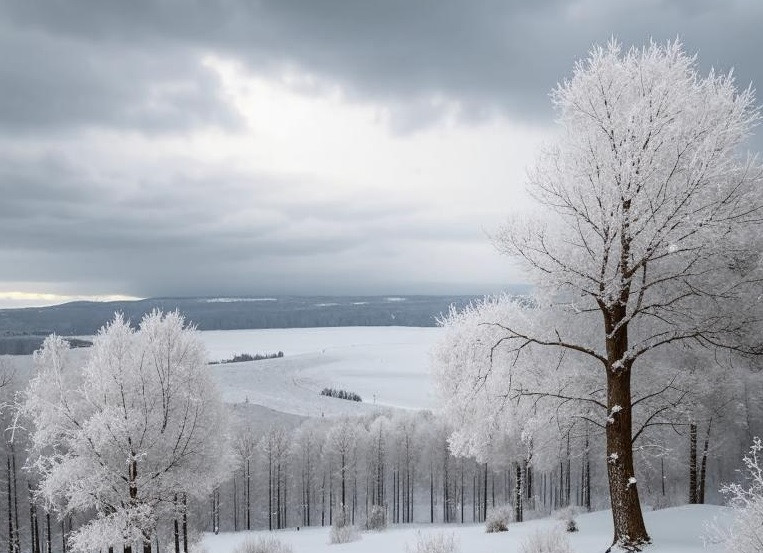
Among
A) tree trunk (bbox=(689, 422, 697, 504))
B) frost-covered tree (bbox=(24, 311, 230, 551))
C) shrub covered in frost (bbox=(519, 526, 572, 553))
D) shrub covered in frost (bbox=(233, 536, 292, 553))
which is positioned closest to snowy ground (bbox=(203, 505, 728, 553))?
shrub covered in frost (bbox=(519, 526, 572, 553))

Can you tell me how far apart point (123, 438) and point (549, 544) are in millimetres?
10787

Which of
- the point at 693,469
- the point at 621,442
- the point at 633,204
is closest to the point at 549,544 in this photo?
the point at 621,442

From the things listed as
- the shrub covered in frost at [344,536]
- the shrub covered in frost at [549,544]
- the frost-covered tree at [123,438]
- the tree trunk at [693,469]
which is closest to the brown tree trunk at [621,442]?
the shrub covered in frost at [549,544]

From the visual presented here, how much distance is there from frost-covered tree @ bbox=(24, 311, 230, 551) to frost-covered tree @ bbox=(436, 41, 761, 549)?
9497 mm

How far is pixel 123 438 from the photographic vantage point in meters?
13.9

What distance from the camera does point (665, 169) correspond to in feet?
28.7

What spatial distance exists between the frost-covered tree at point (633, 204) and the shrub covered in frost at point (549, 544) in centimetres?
100

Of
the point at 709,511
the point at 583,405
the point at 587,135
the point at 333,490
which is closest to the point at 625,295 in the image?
the point at 587,135

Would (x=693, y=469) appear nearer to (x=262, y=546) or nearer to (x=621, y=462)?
(x=621, y=462)

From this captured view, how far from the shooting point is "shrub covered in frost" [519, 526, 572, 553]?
899cm

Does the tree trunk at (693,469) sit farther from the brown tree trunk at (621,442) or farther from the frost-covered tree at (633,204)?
the brown tree trunk at (621,442)

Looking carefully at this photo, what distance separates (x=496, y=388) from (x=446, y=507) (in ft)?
199

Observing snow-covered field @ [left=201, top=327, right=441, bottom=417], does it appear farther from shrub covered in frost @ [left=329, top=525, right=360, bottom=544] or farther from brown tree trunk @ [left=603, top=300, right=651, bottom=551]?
brown tree trunk @ [left=603, top=300, right=651, bottom=551]

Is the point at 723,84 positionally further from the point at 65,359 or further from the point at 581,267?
the point at 65,359
